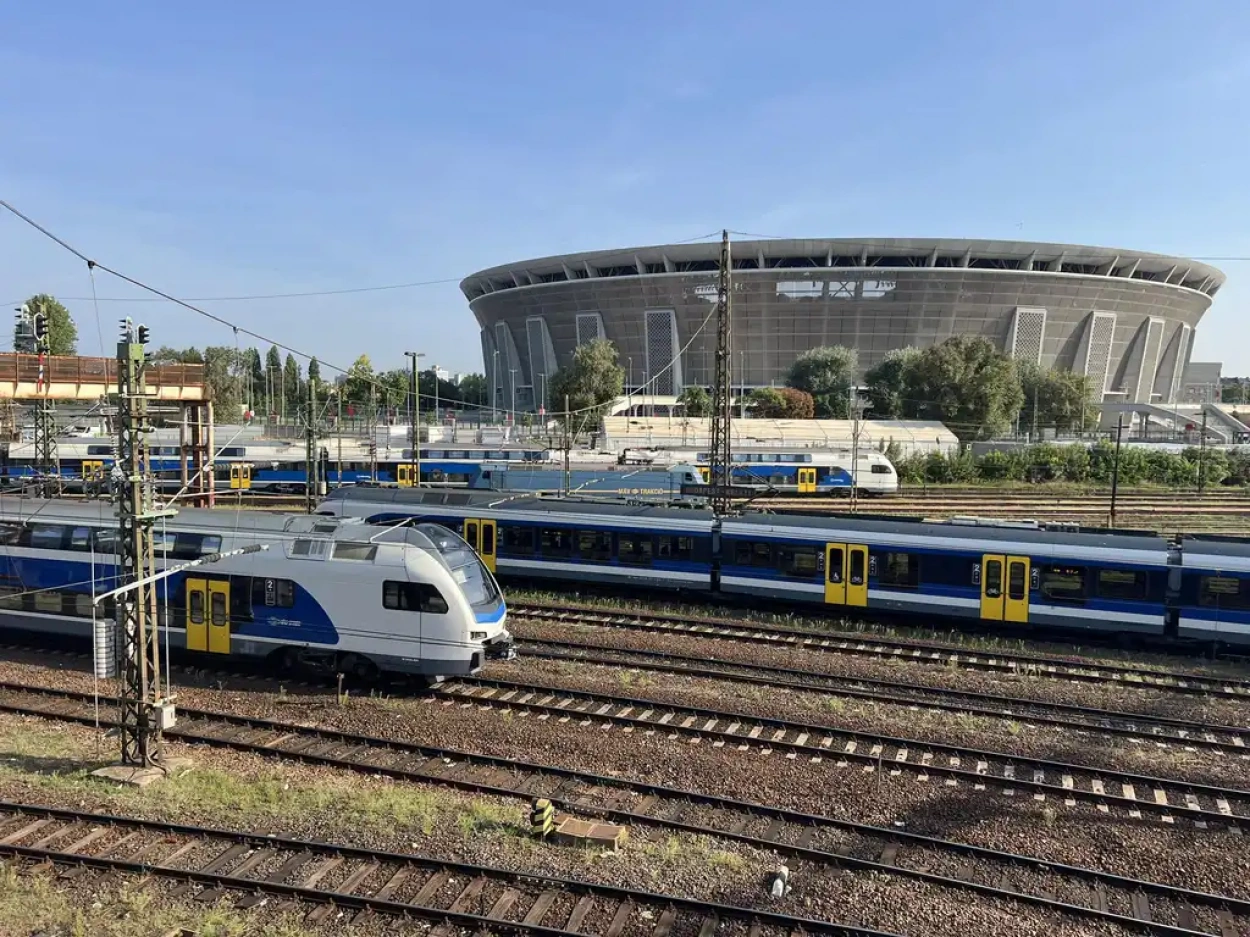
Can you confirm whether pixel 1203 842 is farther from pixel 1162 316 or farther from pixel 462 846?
pixel 1162 316

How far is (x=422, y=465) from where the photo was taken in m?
49.1

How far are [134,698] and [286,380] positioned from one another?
124m

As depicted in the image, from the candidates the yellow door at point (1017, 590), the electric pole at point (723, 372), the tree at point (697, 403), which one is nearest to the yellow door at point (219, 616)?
the electric pole at point (723, 372)

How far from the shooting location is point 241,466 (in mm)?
47344

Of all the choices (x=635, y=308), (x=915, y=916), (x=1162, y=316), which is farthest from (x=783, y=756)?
(x=1162, y=316)

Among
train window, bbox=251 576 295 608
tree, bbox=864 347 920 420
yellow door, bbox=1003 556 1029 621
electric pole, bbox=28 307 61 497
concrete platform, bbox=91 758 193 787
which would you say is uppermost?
tree, bbox=864 347 920 420

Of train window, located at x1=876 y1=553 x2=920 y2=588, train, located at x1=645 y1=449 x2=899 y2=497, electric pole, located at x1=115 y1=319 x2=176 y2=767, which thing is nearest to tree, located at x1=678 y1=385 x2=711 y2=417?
train, located at x1=645 y1=449 x2=899 y2=497

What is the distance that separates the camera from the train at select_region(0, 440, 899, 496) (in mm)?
47344

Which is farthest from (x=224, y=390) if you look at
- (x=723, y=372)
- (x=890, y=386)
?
(x=723, y=372)

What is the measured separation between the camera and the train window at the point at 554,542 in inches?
976

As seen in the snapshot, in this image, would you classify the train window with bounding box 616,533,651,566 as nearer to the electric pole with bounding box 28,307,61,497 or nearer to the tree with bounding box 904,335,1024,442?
the electric pole with bounding box 28,307,61,497

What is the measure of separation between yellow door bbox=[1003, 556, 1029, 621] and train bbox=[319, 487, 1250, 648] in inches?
1.2

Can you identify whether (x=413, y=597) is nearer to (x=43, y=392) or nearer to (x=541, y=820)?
(x=541, y=820)

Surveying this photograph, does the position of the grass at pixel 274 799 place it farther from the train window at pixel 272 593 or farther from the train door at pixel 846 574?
the train door at pixel 846 574
